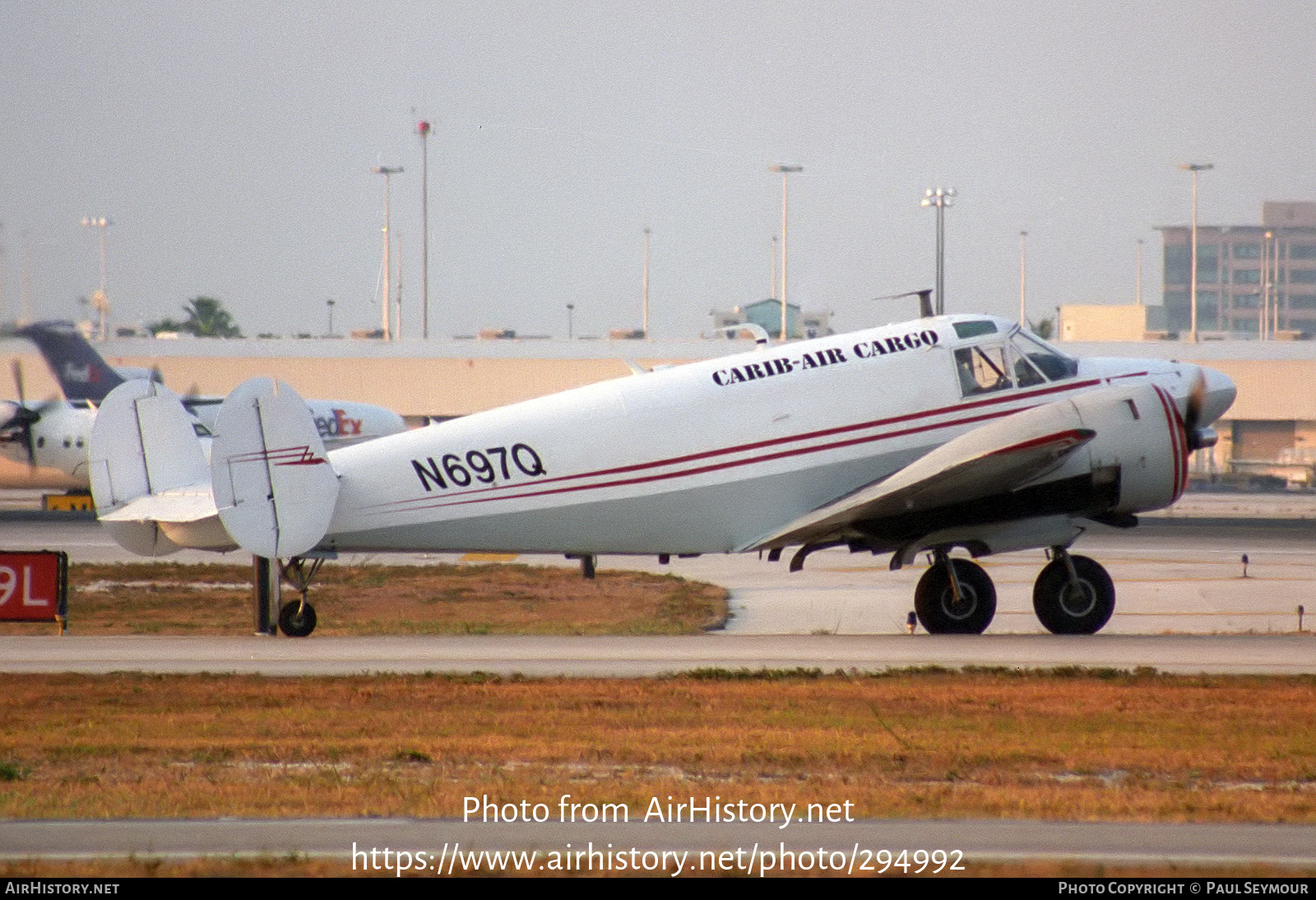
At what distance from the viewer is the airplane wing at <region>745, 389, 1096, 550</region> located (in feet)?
61.9

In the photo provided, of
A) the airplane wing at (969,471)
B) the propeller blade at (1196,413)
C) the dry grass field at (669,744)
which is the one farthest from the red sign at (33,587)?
the propeller blade at (1196,413)

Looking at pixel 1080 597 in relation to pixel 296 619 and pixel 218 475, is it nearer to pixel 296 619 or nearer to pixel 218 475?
pixel 296 619

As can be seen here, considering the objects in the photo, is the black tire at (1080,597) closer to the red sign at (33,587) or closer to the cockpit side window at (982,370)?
the cockpit side window at (982,370)

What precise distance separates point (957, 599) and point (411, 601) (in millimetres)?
13633

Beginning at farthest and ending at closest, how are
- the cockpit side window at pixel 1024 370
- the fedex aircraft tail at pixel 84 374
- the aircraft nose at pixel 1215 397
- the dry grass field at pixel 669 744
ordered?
1. the fedex aircraft tail at pixel 84 374
2. the aircraft nose at pixel 1215 397
3. the cockpit side window at pixel 1024 370
4. the dry grass field at pixel 669 744

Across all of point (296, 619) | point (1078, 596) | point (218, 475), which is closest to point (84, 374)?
point (296, 619)

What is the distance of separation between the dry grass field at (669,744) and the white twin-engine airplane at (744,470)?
3.49 m

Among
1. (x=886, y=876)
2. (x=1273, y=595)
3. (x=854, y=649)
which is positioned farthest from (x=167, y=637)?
(x=1273, y=595)

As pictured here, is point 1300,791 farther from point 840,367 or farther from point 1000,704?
point 840,367

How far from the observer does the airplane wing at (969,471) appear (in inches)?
743

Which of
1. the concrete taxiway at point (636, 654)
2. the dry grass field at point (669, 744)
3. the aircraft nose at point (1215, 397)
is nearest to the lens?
the dry grass field at point (669, 744)

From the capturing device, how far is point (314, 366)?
76188mm
